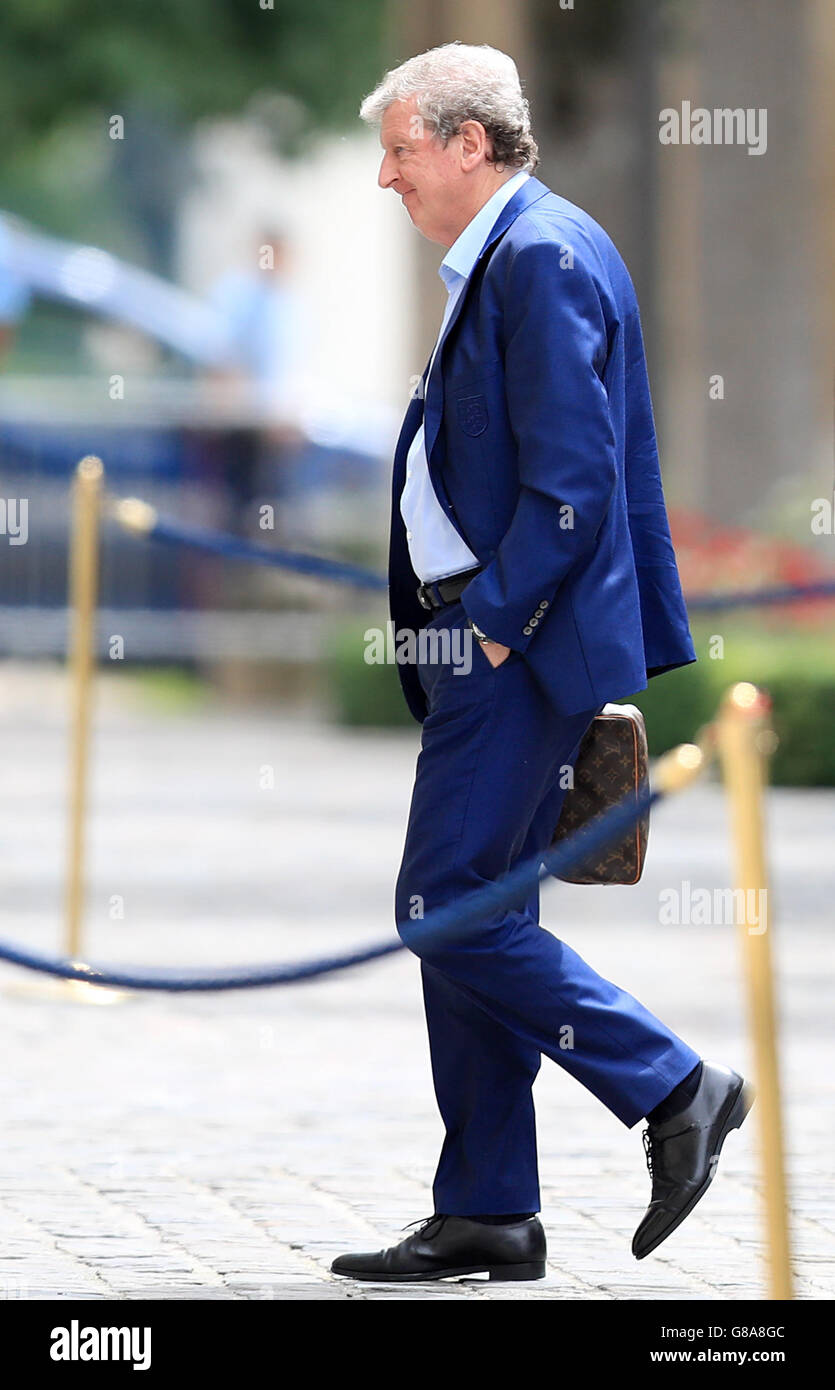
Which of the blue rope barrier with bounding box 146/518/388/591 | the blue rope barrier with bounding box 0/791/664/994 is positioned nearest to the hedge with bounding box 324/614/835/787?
the blue rope barrier with bounding box 146/518/388/591

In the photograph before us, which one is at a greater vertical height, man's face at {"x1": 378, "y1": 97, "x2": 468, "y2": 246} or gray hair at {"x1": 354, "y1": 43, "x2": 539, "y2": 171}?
gray hair at {"x1": 354, "y1": 43, "x2": 539, "y2": 171}

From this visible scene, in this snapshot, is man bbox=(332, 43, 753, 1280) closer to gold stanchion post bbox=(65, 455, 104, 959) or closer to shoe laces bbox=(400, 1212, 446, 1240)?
shoe laces bbox=(400, 1212, 446, 1240)

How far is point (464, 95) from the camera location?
417cm

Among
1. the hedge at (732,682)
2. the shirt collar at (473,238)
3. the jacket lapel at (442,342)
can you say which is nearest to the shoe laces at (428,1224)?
the jacket lapel at (442,342)

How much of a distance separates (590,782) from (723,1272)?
2.79ft

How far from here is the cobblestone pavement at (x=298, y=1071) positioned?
14.7ft

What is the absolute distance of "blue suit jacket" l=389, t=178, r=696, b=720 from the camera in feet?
13.1

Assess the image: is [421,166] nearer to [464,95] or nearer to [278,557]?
[464,95]

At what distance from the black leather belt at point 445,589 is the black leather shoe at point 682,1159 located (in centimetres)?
87

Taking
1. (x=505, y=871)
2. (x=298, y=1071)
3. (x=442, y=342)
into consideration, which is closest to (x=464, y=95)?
(x=442, y=342)

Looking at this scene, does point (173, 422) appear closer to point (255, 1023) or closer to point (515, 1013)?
point (255, 1023)

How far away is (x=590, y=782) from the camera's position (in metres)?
4.36

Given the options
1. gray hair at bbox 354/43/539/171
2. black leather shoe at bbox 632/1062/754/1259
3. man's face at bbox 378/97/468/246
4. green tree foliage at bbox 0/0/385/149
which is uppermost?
green tree foliage at bbox 0/0/385/149

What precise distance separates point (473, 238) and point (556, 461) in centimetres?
46
